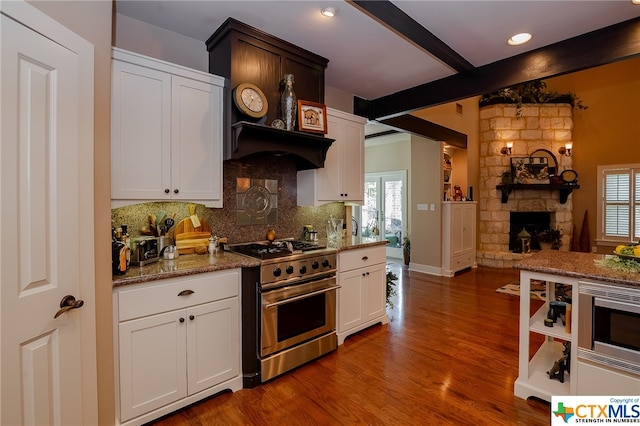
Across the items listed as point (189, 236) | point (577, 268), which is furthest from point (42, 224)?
point (577, 268)

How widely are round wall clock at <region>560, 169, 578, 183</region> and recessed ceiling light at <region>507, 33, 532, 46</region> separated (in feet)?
17.1

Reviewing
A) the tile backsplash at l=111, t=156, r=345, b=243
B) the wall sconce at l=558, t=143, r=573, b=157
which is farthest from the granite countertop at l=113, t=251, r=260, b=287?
the wall sconce at l=558, t=143, r=573, b=157

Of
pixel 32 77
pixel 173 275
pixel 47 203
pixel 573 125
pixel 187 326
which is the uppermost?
pixel 573 125

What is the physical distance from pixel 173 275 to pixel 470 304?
12.3 feet

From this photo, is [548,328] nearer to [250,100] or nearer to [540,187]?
[250,100]

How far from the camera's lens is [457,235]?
5.88 m

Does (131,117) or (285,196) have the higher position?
(131,117)

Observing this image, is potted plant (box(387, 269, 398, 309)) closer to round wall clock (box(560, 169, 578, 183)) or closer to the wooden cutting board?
the wooden cutting board

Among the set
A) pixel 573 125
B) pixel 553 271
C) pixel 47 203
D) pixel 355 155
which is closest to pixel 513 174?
pixel 573 125

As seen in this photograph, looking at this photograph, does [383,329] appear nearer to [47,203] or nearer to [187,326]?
[187,326]

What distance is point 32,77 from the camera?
1274 millimetres

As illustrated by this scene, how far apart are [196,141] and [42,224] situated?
120 centimetres

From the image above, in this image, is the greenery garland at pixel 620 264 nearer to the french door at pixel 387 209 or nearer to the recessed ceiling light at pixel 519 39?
the recessed ceiling light at pixel 519 39

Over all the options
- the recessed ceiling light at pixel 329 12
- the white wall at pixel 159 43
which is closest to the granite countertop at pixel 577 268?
the recessed ceiling light at pixel 329 12
